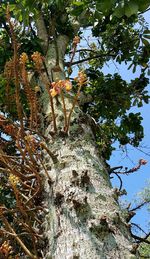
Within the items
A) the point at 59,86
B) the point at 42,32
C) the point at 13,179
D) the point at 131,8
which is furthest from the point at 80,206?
the point at 42,32

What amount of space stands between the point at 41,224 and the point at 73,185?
0.28 metres

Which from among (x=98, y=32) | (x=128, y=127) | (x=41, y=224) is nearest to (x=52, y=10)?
(x=98, y=32)

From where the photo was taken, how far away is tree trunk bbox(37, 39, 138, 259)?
5.48 feet

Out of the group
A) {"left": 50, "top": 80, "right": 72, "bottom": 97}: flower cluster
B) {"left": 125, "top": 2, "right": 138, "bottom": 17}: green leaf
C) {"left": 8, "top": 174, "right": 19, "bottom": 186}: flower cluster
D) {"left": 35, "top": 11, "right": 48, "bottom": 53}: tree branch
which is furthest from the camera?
{"left": 35, "top": 11, "right": 48, "bottom": 53}: tree branch

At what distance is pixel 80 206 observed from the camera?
1.86 metres

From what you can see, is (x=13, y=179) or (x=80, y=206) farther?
(x=80, y=206)

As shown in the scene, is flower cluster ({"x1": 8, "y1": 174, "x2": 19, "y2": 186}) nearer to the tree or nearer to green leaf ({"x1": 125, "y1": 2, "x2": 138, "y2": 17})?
the tree

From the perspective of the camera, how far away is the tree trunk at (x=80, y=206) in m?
1.67

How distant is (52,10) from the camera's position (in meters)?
4.96

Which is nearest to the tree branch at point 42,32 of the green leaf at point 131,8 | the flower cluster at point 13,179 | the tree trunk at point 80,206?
the tree trunk at point 80,206

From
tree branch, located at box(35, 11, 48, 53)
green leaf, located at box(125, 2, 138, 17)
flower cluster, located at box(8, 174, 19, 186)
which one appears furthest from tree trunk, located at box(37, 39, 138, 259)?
tree branch, located at box(35, 11, 48, 53)

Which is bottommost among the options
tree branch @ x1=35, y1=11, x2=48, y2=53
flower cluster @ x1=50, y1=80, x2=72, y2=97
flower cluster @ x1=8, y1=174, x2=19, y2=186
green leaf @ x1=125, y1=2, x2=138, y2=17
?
flower cluster @ x1=8, y1=174, x2=19, y2=186

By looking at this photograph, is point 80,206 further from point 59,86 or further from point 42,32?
point 42,32

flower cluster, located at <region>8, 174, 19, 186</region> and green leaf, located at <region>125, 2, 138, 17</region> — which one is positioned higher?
green leaf, located at <region>125, 2, 138, 17</region>
